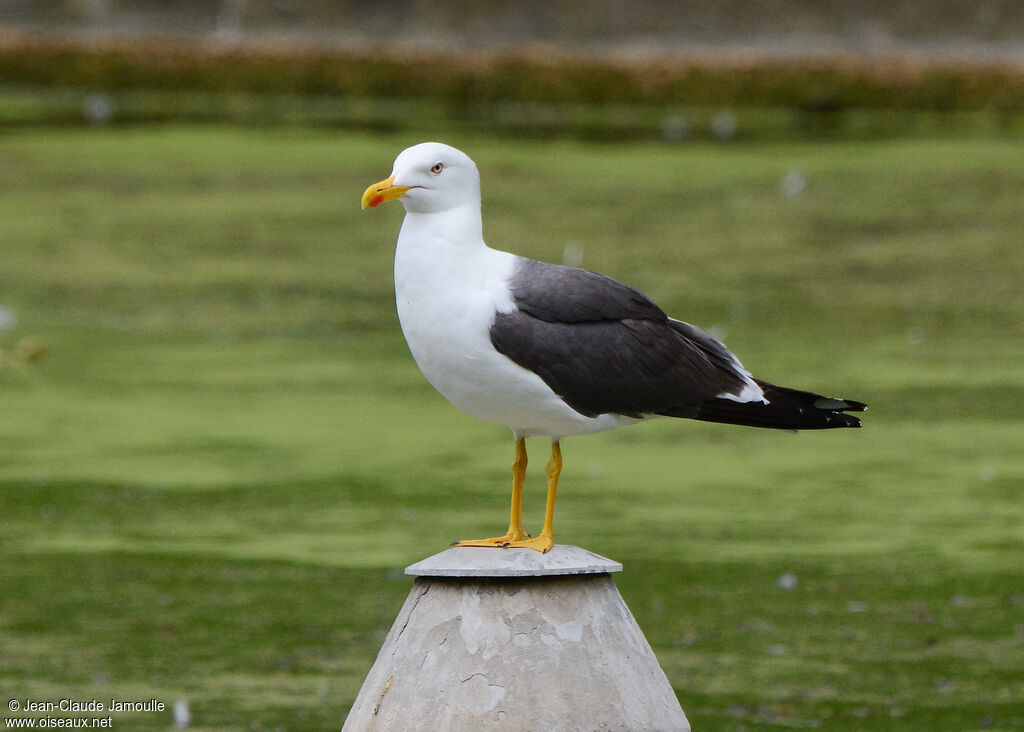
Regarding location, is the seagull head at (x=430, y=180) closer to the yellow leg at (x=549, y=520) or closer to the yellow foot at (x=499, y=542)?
the yellow leg at (x=549, y=520)

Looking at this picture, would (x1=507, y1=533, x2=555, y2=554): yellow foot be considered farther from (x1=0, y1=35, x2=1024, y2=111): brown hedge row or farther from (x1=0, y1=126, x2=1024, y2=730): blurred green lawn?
(x1=0, y1=35, x2=1024, y2=111): brown hedge row

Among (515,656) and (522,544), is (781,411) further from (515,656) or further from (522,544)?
(515,656)

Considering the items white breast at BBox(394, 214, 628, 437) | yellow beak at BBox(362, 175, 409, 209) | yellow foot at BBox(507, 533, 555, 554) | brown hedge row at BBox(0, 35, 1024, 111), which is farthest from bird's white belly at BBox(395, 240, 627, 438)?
brown hedge row at BBox(0, 35, 1024, 111)

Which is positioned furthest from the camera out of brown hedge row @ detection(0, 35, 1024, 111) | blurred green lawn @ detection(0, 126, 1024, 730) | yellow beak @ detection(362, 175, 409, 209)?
brown hedge row @ detection(0, 35, 1024, 111)

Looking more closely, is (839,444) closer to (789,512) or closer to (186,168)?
(789,512)

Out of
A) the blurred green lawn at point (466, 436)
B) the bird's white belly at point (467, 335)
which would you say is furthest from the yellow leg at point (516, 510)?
the blurred green lawn at point (466, 436)

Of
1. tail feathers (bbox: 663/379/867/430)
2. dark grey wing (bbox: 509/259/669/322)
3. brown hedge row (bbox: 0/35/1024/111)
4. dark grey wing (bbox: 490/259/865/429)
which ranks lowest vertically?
tail feathers (bbox: 663/379/867/430)

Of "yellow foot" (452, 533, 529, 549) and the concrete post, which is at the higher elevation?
"yellow foot" (452, 533, 529, 549)

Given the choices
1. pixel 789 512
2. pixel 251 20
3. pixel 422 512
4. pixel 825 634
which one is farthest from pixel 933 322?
pixel 251 20

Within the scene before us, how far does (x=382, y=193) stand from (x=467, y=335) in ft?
Answer: 0.87

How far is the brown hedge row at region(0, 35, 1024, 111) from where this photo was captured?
1297cm

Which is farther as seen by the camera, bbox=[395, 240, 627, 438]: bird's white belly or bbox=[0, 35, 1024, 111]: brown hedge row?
bbox=[0, 35, 1024, 111]: brown hedge row

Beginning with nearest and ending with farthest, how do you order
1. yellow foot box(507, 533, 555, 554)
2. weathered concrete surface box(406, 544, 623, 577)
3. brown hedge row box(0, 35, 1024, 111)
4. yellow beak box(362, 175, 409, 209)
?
yellow beak box(362, 175, 409, 209) → weathered concrete surface box(406, 544, 623, 577) → yellow foot box(507, 533, 555, 554) → brown hedge row box(0, 35, 1024, 111)

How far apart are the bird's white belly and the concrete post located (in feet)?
0.88
